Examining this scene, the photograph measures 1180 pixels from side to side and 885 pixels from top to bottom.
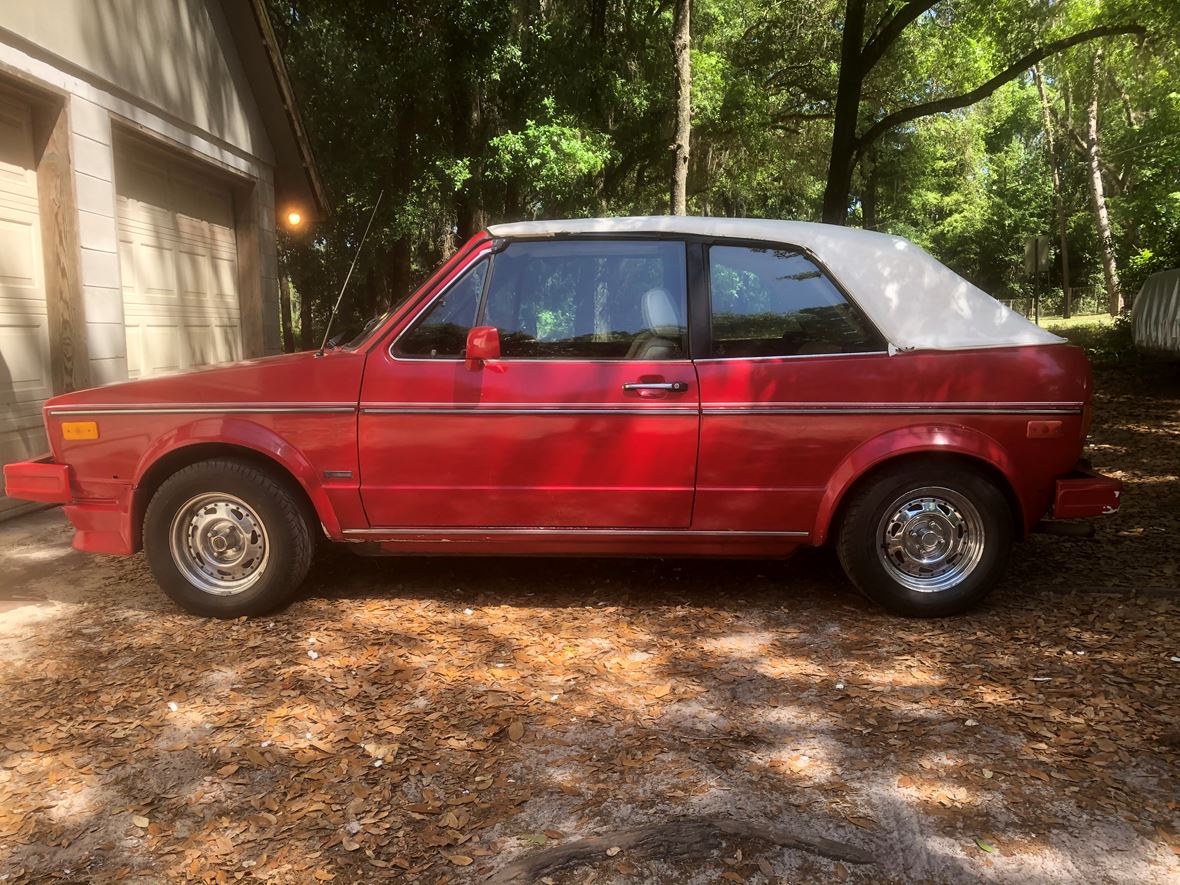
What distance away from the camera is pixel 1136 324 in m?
12.7

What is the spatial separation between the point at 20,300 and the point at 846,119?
1408 cm

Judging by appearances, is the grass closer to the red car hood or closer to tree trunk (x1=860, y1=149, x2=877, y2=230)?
tree trunk (x1=860, y1=149, x2=877, y2=230)

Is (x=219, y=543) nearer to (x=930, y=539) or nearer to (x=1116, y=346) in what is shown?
(x=930, y=539)

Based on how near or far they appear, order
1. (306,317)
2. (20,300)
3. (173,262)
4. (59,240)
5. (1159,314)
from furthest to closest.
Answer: (306,317)
(1159,314)
(173,262)
(59,240)
(20,300)

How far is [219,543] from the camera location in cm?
420

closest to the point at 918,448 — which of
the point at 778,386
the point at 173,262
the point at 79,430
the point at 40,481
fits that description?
the point at 778,386

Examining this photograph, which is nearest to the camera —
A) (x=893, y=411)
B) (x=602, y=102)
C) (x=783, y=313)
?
(x=893, y=411)

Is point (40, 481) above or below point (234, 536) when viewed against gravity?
above

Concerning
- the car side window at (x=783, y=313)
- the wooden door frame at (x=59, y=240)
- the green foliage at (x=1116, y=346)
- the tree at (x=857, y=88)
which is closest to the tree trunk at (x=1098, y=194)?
the green foliage at (x=1116, y=346)

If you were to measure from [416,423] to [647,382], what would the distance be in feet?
3.66

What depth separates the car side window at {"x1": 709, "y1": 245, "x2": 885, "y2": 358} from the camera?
160 inches

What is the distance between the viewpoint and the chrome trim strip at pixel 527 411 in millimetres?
4023

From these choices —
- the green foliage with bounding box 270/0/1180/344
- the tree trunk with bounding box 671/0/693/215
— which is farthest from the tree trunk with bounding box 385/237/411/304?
the tree trunk with bounding box 671/0/693/215

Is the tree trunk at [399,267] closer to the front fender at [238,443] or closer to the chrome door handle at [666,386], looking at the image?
the front fender at [238,443]
